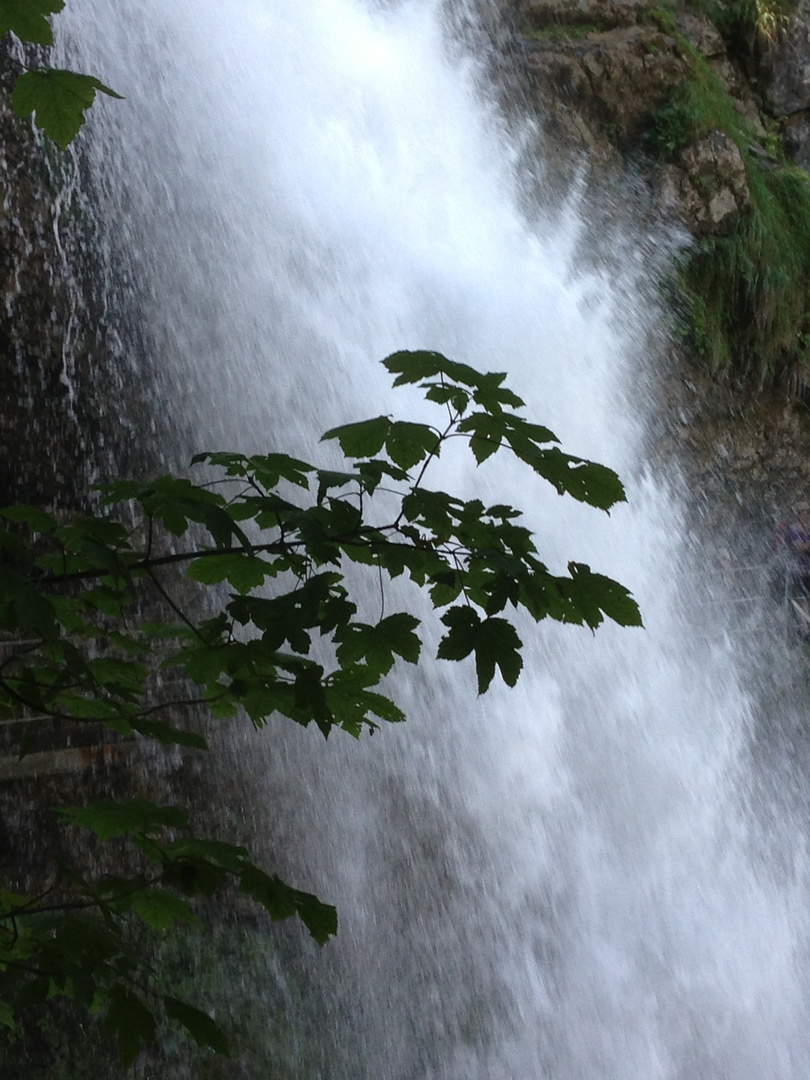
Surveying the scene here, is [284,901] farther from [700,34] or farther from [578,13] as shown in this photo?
[700,34]

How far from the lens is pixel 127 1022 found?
1.23 meters

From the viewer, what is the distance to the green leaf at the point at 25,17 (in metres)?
1.27

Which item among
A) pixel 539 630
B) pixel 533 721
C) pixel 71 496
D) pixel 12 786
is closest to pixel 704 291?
pixel 539 630

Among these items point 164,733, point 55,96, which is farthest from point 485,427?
point 55,96

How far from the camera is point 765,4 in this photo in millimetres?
8672

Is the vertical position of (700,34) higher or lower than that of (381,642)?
higher

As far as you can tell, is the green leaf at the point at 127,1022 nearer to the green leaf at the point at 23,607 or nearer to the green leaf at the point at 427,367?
the green leaf at the point at 23,607

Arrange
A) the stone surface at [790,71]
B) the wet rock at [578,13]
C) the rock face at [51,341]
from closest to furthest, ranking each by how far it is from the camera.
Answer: the rock face at [51,341] < the wet rock at [578,13] < the stone surface at [790,71]

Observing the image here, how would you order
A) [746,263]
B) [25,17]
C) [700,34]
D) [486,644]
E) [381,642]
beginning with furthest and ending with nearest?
[700,34] < [746,263] < [381,642] < [486,644] < [25,17]

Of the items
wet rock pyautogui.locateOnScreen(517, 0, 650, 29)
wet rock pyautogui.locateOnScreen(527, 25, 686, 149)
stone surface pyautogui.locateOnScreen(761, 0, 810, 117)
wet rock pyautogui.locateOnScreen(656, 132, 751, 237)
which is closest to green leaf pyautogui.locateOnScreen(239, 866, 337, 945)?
wet rock pyautogui.locateOnScreen(656, 132, 751, 237)

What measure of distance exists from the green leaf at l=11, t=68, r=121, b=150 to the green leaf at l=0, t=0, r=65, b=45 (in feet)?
0.20

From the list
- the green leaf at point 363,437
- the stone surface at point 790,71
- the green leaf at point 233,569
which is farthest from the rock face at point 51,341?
the stone surface at point 790,71

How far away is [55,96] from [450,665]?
344cm

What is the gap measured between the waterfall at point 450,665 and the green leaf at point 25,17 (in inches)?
124
